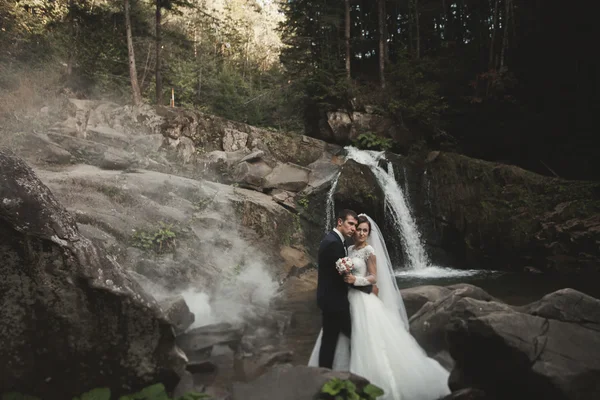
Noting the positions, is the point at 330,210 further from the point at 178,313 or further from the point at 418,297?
the point at 178,313

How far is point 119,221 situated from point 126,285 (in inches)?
242

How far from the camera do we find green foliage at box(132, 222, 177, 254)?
9.34 m

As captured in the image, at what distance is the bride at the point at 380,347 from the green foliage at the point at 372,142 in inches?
605

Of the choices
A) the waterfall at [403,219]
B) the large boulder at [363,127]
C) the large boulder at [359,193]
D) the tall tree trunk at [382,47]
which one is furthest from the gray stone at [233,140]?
the tall tree trunk at [382,47]

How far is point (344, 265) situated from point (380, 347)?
1064mm

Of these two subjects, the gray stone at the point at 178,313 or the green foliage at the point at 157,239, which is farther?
the green foliage at the point at 157,239

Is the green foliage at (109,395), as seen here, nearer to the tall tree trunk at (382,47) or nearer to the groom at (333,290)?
the groom at (333,290)

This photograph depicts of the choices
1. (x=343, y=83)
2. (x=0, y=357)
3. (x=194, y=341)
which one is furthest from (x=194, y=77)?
(x=0, y=357)

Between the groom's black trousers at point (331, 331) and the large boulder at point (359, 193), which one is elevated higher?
the large boulder at point (359, 193)

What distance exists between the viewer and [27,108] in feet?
50.1

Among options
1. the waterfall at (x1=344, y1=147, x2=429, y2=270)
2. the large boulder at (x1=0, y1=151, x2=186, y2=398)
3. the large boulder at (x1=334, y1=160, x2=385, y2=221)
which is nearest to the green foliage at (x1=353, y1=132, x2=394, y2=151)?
the waterfall at (x1=344, y1=147, x2=429, y2=270)

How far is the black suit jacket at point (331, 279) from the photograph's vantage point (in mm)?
4430

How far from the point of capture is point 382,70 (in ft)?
71.5

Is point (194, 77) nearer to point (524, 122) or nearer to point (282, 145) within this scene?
point (282, 145)
